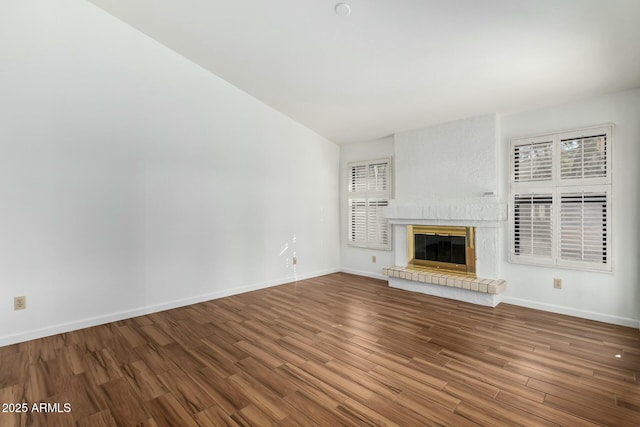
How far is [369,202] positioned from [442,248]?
1.52 metres

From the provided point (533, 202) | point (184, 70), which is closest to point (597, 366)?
point (533, 202)

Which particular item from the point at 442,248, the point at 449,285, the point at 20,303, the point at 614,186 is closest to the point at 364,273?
the point at 442,248

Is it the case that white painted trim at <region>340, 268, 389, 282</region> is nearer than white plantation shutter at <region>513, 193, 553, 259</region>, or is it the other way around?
white plantation shutter at <region>513, 193, 553, 259</region>

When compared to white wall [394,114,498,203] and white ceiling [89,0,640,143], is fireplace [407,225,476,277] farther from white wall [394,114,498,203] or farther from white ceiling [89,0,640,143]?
white ceiling [89,0,640,143]

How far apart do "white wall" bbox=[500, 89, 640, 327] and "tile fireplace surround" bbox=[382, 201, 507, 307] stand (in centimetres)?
52

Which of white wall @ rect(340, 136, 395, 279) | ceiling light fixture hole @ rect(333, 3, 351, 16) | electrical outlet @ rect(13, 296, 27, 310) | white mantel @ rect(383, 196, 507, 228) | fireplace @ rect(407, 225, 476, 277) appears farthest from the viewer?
white wall @ rect(340, 136, 395, 279)

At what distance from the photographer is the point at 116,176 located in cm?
333

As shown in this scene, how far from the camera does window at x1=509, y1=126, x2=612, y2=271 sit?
328 centimetres

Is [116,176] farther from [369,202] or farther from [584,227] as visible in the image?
[584,227]

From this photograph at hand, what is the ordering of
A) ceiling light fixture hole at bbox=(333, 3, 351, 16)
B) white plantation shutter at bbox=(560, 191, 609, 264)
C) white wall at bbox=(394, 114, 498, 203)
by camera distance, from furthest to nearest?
1. white wall at bbox=(394, 114, 498, 203)
2. white plantation shutter at bbox=(560, 191, 609, 264)
3. ceiling light fixture hole at bbox=(333, 3, 351, 16)

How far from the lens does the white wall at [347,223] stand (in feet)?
17.2

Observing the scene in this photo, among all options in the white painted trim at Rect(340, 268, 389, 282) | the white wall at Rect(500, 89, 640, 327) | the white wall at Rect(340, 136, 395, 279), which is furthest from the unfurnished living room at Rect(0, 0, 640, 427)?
the white painted trim at Rect(340, 268, 389, 282)

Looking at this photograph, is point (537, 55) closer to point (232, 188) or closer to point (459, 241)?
point (459, 241)

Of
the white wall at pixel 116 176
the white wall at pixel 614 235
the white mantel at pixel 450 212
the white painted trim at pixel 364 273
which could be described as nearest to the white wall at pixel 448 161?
the white mantel at pixel 450 212
